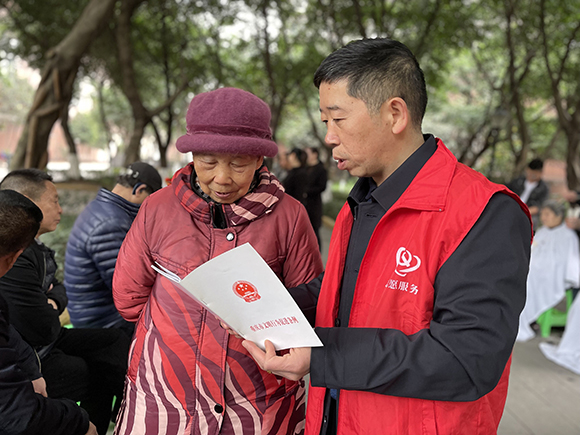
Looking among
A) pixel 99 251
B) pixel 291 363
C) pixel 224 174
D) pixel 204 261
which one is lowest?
pixel 99 251

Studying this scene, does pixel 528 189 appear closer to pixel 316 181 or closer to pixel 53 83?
pixel 316 181

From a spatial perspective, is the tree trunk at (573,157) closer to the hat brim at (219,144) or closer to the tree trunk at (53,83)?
the tree trunk at (53,83)

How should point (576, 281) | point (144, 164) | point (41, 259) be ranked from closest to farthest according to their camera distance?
point (41, 259) < point (144, 164) < point (576, 281)

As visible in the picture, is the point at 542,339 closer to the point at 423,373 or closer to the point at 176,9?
the point at 423,373

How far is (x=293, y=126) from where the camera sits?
104 feet

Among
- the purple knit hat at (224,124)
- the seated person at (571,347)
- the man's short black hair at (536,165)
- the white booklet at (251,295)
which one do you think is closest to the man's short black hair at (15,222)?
the purple knit hat at (224,124)

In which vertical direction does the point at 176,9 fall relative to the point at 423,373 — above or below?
above

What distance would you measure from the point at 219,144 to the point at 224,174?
12 centimetres

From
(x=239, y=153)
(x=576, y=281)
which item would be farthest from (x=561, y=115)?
(x=239, y=153)

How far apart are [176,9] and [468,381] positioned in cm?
1645

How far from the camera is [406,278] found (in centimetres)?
127

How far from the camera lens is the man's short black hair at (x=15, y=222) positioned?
1.70 meters

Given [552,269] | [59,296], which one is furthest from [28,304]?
[552,269]

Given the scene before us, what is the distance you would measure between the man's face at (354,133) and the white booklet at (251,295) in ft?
1.32
